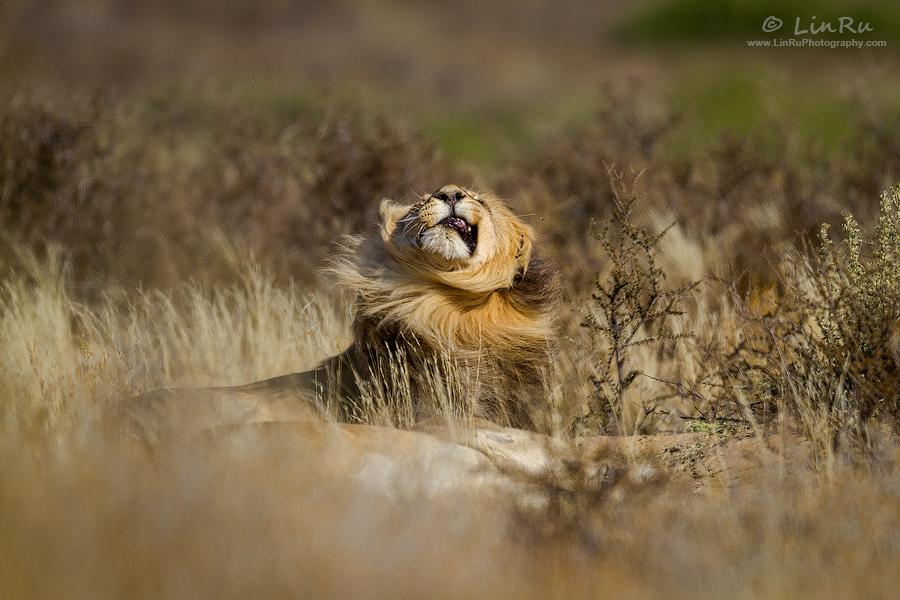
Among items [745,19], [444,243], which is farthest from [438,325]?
[745,19]

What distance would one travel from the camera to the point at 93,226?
27.9 feet

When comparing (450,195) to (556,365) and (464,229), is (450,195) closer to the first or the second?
(464,229)

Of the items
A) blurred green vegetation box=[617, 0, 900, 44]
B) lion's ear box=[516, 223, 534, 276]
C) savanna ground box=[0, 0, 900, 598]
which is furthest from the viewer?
blurred green vegetation box=[617, 0, 900, 44]

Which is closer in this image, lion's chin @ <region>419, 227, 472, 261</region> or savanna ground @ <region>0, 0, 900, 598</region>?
savanna ground @ <region>0, 0, 900, 598</region>

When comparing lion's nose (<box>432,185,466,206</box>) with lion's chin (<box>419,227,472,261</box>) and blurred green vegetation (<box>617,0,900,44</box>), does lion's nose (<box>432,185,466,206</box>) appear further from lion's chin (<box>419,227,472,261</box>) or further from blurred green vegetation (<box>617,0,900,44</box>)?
blurred green vegetation (<box>617,0,900,44</box>)

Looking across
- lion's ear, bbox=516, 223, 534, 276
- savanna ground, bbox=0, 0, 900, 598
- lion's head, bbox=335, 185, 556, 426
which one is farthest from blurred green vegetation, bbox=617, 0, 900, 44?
lion's head, bbox=335, 185, 556, 426

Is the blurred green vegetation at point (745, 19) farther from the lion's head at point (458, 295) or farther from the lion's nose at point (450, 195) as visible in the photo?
the lion's nose at point (450, 195)

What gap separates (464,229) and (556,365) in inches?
34.3

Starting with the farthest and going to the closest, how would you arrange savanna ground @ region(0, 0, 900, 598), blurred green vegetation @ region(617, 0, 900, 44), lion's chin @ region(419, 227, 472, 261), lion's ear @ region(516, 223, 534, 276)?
1. blurred green vegetation @ region(617, 0, 900, 44)
2. lion's ear @ region(516, 223, 534, 276)
3. lion's chin @ region(419, 227, 472, 261)
4. savanna ground @ region(0, 0, 900, 598)

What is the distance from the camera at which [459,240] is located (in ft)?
15.3

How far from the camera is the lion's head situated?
4715 mm

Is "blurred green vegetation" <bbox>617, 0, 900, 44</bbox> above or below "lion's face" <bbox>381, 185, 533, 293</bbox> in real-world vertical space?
above

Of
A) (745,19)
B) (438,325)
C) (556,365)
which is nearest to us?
(438,325)

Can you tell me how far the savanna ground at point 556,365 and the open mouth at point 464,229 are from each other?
0.60 metres
